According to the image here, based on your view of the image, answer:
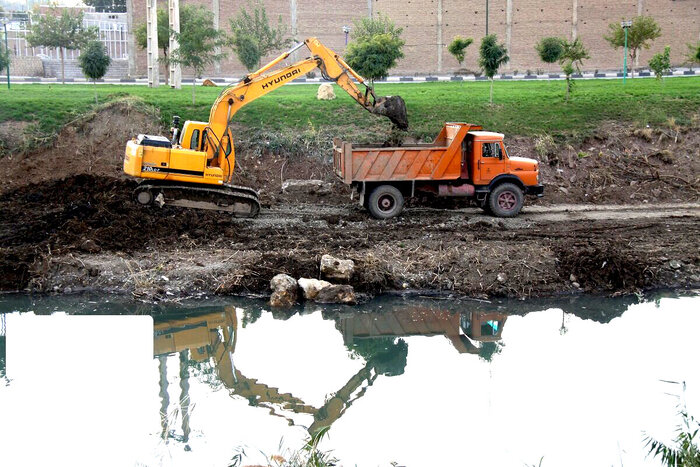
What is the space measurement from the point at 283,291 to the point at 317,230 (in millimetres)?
3810

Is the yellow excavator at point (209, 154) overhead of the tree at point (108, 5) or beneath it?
beneath

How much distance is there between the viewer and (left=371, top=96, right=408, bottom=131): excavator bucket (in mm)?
20000

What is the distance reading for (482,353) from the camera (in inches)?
504

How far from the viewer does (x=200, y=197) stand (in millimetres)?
18969

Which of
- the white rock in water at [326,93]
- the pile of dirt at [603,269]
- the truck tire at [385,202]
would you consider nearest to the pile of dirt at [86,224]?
the truck tire at [385,202]

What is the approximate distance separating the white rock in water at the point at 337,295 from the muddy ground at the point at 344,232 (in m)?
0.40

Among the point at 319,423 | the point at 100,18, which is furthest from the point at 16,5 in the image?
the point at 319,423

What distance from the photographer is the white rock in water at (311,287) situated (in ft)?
48.8

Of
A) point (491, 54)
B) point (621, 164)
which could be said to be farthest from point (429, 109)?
point (621, 164)

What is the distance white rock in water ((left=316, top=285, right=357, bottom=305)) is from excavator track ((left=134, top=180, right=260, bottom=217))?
16.9 feet

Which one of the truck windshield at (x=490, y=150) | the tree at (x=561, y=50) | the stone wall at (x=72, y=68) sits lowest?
the truck windshield at (x=490, y=150)

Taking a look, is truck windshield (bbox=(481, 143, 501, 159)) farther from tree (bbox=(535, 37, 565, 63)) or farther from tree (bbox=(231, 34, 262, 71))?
tree (bbox=(231, 34, 262, 71))

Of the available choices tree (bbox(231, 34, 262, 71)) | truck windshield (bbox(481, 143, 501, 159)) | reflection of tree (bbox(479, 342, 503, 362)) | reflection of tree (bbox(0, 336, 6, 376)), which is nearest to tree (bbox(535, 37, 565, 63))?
tree (bbox(231, 34, 262, 71))

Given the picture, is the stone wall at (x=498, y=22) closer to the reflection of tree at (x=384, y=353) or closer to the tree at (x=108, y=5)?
the tree at (x=108, y=5)
